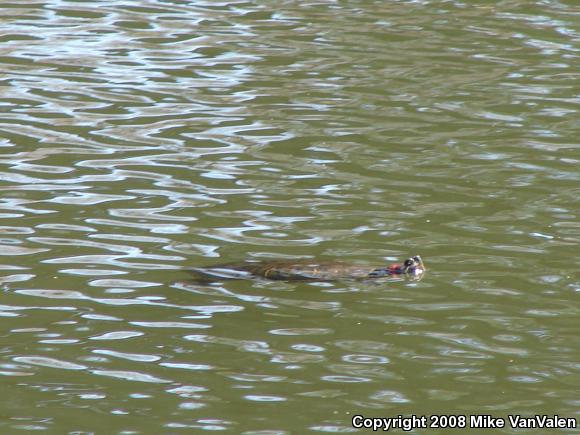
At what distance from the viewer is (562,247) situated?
802cm

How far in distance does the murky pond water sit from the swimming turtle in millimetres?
69

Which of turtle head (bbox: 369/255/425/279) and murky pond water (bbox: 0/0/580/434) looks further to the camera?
turtle head (bbox: 369/255/425/279)

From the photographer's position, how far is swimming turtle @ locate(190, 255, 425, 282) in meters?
7.37

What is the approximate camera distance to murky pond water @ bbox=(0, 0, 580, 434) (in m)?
6.12

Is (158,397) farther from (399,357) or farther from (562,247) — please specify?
(562,247)

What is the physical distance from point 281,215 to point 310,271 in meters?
1.30

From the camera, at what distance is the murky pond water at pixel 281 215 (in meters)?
6.12

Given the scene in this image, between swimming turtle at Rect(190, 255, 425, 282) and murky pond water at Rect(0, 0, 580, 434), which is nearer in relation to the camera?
murky pond water at Rect(0, 0, 580, 434)

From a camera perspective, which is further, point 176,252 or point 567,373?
point 176,252

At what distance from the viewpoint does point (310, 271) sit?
739 centimetres

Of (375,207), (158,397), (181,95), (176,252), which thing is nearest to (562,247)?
(375,207)

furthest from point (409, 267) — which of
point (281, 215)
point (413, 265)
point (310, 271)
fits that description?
point (281, 215)

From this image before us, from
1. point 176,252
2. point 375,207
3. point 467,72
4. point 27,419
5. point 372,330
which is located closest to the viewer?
point 27,419

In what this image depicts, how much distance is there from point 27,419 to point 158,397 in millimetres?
640
